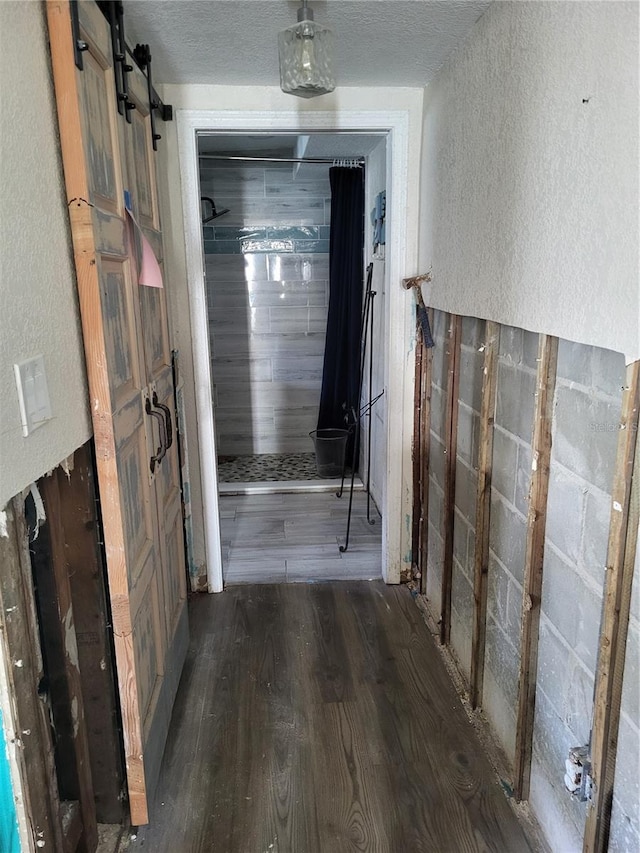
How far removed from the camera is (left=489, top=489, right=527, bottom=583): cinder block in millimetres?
1633

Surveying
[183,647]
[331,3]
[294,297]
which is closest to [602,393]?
[331,3]

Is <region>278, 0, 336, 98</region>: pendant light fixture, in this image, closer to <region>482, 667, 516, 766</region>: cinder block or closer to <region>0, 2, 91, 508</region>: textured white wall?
<region>0, 2, 91, 508</region>: textured white wall

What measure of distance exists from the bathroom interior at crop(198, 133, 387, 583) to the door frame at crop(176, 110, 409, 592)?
0.51 m

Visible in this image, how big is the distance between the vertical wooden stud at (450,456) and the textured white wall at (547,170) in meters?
0.14

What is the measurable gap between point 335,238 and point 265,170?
813mm

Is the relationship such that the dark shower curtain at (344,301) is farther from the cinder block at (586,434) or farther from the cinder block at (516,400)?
the cinder block at (586,434)

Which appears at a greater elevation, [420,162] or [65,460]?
[420,162]

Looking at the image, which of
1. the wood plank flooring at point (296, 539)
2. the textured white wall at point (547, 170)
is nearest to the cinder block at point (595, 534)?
the textured white wall at point (547, 170)

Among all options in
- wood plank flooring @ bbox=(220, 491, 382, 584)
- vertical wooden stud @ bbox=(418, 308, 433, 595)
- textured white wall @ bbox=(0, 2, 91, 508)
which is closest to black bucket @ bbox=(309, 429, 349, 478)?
wood plank flooring @ bbox=(220, 491, 382, 584)

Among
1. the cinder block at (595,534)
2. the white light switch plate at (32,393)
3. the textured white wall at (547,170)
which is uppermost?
the textured white wall at (547,170)

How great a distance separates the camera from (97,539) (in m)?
1.46

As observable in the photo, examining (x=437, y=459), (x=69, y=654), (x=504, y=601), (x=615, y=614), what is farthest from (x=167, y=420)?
(x=615, y=614)

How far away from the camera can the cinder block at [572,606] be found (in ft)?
4.21

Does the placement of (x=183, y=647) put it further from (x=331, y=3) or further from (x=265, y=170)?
(x=265, y=170)
